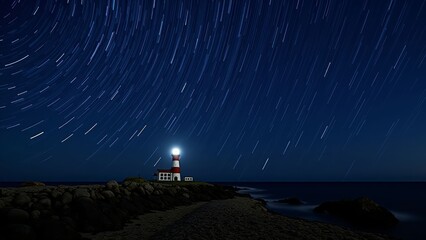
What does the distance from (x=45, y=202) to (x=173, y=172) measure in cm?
4163

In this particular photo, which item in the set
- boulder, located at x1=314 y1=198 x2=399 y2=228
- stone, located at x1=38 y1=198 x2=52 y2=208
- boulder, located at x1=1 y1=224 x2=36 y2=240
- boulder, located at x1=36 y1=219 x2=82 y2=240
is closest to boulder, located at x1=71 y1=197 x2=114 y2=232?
stone, located at x1=38 y1=198 x2=52 y2=208

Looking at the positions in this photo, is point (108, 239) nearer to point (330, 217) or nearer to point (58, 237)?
point (58, 237)

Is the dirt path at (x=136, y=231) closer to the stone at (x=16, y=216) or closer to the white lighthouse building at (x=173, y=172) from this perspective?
the stone at (x=16, y=216)

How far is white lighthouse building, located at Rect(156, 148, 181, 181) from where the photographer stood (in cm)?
5569

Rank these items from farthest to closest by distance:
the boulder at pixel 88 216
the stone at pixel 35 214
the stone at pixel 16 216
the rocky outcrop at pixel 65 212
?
the boulder at pixel 88 216
the stone at pixel 35 214
the stone at pixel 16 216
the rocky outcrop at pixel 65 212

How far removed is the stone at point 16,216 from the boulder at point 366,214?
83.0 ft

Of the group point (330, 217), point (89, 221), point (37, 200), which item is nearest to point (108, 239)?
point (89, 221)

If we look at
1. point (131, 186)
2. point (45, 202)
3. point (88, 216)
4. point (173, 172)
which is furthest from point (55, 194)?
point (173, 172)

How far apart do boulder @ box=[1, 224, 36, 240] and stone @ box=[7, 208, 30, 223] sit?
1.14 metres

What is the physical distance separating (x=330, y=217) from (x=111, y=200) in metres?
23.0

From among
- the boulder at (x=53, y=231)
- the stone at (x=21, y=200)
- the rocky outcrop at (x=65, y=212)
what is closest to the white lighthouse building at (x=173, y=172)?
the rocky outcrop at (x=65, y=212)

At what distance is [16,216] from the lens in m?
12.3

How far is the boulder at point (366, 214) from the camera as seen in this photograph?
2685 cm

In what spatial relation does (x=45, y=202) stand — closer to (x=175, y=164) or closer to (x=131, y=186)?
(x=131, y=186)
